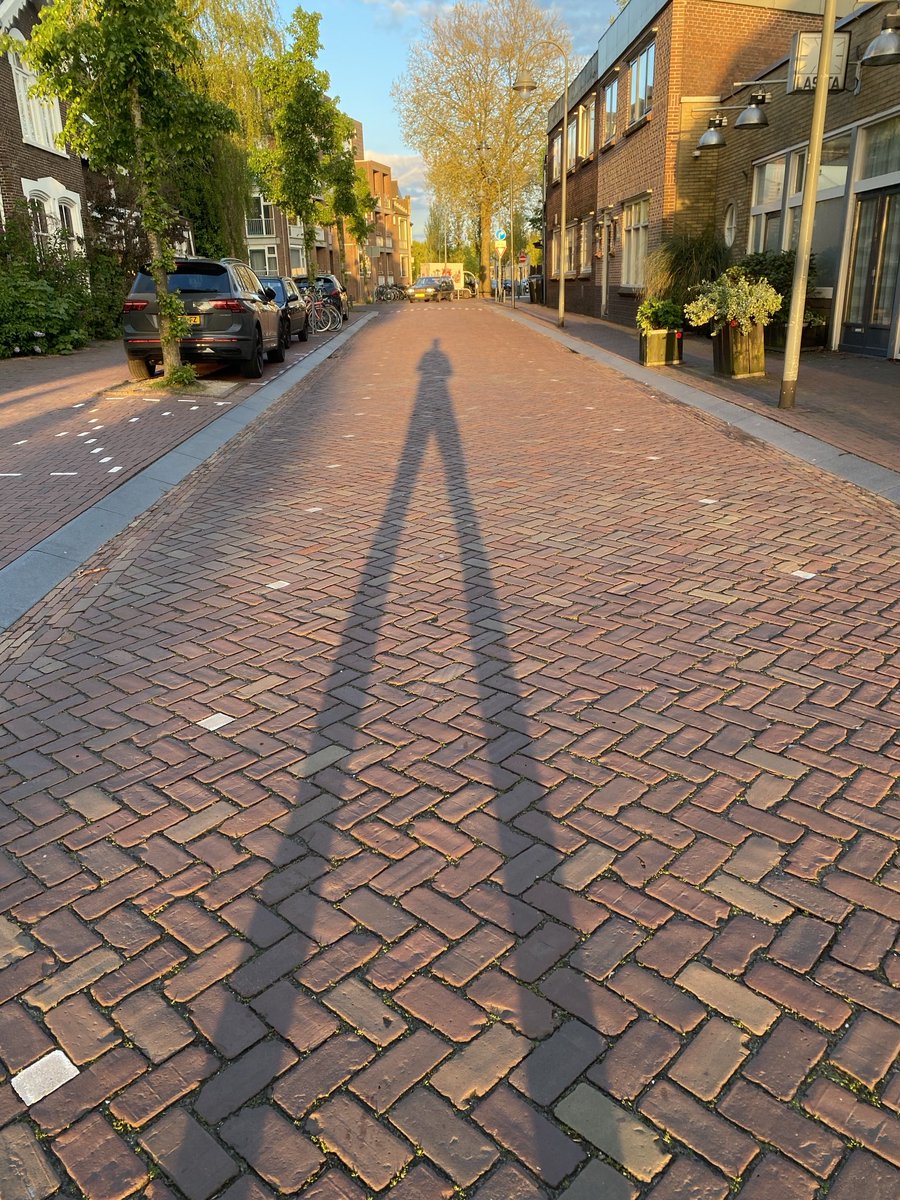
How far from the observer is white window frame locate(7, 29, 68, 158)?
2130 cm

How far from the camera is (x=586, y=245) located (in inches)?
1230

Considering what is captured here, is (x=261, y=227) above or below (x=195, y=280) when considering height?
above

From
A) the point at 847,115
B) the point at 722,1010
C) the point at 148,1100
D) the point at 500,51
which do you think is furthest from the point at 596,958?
the point at 500,51

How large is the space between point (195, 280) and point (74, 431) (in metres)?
4.47

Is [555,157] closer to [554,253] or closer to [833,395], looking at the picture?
[554,253]

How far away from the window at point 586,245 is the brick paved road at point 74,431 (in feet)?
57.8

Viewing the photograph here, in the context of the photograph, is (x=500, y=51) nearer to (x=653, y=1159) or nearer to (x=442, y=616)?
(x=442, y=616)

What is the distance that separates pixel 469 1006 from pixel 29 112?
25698 mm

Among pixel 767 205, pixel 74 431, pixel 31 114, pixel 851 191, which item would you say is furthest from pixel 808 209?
pixel 31 114

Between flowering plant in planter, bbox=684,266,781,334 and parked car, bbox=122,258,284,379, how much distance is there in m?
6.60

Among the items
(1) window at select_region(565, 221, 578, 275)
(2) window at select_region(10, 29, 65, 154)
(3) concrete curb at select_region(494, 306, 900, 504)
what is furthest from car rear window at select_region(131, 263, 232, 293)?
(1) window at select_region(565, 221, 578, 275)

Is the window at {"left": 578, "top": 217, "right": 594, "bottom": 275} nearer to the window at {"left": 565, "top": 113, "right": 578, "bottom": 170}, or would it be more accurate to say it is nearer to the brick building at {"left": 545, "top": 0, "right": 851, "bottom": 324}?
the brick building at {"left": 545, "top": 0, "right": 851, "bottom": 324}

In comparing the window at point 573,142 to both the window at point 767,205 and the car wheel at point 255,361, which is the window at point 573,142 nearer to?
the window at point 767,205

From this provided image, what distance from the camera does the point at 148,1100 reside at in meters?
2.05
